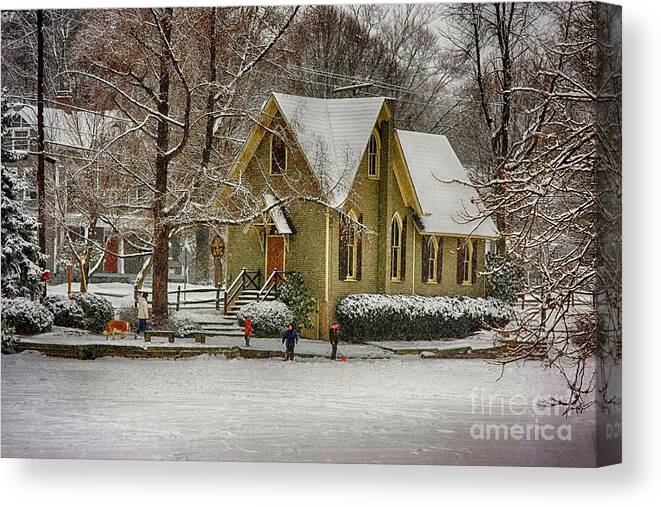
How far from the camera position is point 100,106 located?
10891 millimetres

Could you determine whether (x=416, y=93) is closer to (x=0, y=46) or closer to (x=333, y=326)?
(x=333, y=326)

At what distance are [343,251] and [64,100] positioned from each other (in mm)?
3085

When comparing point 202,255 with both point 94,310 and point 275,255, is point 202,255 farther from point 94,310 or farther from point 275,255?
point 94,310

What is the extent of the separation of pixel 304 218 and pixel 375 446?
7.40ft

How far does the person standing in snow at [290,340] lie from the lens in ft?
34.7

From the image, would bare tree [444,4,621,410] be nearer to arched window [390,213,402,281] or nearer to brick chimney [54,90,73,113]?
arched window [390,213,402,281]

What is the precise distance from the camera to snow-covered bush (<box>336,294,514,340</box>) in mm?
10625

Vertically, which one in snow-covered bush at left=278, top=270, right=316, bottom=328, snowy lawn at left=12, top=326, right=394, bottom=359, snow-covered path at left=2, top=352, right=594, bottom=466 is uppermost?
snow-covered bush at left=278, top=270, right=316, bottom=328

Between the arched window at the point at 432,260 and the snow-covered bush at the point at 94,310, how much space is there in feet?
10.1

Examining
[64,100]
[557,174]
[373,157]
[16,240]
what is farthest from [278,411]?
[64,100]

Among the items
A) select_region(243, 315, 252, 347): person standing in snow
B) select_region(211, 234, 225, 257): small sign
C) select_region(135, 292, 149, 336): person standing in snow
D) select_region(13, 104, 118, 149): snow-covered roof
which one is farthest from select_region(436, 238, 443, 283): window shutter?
select_region(13, 104, 118, 149): snow-covered roof

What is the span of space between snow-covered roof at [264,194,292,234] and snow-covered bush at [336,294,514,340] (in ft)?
2.89

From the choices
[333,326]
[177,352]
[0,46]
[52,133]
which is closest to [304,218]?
[333,326]

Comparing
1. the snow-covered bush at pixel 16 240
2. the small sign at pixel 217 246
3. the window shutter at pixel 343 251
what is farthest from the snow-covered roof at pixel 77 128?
the window shutter at pixel 343 251
